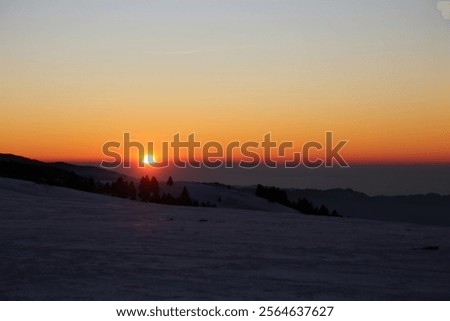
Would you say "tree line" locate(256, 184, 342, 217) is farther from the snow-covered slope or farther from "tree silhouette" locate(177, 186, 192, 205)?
the snow-covered slope

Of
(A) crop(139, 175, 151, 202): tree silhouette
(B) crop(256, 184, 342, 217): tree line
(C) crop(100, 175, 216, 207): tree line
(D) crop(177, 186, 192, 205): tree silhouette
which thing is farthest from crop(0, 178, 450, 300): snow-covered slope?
(B) crop(256, 184, 342, 217): tree line

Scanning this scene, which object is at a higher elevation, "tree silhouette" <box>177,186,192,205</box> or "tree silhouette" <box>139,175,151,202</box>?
"tree silhouette" <box>139,175,151,202</box>

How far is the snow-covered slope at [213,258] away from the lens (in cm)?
585

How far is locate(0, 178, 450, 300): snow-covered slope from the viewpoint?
19.2ft

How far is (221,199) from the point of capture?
36062 millimetres

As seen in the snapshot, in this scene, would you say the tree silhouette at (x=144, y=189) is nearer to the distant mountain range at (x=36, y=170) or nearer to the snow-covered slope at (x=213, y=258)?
the distant mountain range at (x=36, y=170)

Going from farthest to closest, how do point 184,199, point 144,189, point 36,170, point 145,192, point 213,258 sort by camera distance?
point 36,170, point 144,189, point 145,192, point 184,199, point 213,258

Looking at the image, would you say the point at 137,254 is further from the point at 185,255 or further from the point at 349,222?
the point at 349,222

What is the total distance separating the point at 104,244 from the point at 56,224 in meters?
2.26

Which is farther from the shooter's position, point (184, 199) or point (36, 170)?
point (36, 170)

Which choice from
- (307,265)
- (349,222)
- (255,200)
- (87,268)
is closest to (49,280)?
(87,268)

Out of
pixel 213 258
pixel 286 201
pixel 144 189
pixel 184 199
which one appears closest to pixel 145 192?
pixel 144 189

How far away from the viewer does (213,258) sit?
7320mm

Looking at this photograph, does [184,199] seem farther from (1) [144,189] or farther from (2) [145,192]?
(1) [144,189]
